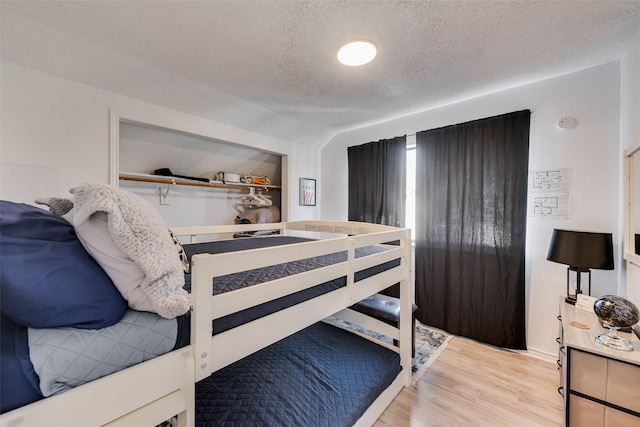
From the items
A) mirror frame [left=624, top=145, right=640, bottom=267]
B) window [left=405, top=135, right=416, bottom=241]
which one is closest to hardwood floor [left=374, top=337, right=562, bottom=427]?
mirror frame [left=624, top=145, right=640, bottom=267]

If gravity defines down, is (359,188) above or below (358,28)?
below

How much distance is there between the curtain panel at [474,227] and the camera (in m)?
2.24

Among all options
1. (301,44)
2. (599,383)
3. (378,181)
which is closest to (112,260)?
(301,44)

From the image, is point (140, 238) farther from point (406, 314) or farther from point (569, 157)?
point (569, 157)

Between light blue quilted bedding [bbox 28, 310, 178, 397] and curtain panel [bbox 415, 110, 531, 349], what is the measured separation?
254cm

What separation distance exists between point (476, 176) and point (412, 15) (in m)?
1.57

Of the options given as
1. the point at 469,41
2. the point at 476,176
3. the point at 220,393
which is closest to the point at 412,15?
the point at 469,41

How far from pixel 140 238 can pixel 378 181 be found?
2753 mm

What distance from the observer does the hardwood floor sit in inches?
61.2

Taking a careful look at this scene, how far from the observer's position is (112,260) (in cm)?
69

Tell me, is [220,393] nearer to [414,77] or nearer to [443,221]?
[443,221]

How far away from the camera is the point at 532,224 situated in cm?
222

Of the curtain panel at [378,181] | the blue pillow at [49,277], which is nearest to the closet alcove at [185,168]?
the curtain panel at [378,181]

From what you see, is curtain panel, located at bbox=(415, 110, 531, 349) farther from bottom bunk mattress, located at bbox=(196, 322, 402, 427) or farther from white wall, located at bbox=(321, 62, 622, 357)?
bottom bunk mattress, located at bbox=(196, 322, 402, 427)
